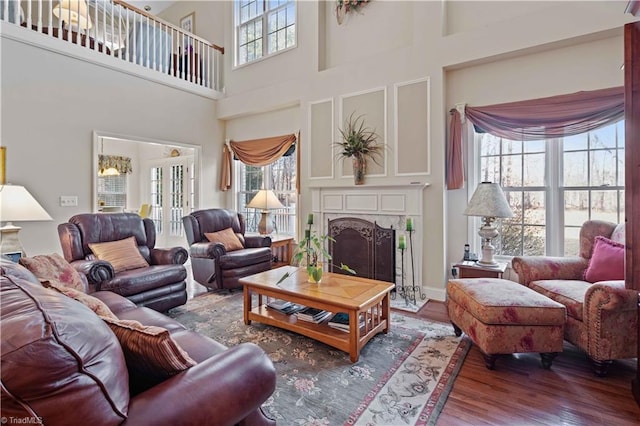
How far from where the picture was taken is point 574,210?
3.42 m

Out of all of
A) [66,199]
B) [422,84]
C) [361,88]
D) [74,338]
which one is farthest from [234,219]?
[74,338]

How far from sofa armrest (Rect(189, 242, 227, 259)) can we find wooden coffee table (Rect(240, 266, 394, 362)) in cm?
107

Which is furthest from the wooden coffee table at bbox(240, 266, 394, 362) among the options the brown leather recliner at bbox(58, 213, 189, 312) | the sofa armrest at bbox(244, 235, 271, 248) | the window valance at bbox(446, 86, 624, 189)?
the window valance at bbox(446, 86, 624, 189)

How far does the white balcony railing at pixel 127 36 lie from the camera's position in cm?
409

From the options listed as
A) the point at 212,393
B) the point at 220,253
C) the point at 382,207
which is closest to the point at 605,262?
the point at 382,207

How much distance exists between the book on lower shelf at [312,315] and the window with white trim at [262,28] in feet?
14.1

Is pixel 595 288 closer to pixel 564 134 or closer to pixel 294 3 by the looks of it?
A: pixel 564 134

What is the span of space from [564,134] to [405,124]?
1622mm

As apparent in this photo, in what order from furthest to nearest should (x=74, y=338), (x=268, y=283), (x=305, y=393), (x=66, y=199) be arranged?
(x=66, y=199) < (x=268, y=283) < (x=305, y=393) < (x=74, y=338)

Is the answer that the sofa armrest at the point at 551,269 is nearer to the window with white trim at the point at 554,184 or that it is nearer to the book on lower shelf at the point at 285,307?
the window with white trim at the point at 554,184

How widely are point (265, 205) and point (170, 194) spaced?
3.11 meters

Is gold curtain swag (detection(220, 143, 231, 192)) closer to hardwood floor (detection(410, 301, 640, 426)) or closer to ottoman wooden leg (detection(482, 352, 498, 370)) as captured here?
hardwood floor (detection(410, 301, 640, 426))

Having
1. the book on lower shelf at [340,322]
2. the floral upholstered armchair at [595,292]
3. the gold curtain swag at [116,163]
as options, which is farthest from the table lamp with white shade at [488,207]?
the gold curtain swag at [116,163]

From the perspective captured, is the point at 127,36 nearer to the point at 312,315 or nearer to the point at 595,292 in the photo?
the point at 312,315
